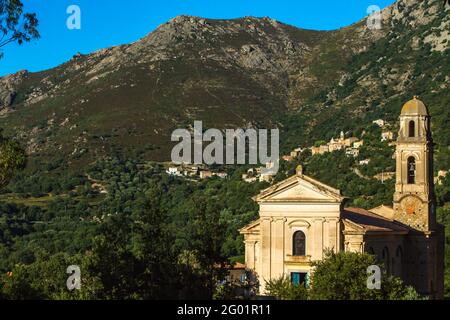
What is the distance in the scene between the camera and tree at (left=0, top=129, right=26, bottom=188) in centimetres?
3731

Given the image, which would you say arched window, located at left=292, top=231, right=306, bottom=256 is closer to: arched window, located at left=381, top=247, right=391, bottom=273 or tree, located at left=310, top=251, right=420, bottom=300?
arched window, located at left=381, top=247, right=391, bottom=273

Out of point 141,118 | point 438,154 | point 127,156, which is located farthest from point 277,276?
point 141,118

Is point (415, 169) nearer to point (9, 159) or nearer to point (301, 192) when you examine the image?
point (301, 192)

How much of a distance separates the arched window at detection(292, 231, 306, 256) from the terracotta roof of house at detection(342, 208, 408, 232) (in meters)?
2.25

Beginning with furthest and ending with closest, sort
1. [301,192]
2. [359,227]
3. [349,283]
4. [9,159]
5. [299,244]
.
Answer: [299,244] < [301,192] < [359,227] < [349,283] < [9,159]

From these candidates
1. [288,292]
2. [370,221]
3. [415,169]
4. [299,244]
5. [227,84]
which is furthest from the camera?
[227,84]

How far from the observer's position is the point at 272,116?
15212cm

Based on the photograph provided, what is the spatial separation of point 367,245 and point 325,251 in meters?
2.71

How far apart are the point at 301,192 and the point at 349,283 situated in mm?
10562

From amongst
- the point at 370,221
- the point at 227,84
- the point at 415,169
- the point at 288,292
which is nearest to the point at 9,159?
the point at 288,292

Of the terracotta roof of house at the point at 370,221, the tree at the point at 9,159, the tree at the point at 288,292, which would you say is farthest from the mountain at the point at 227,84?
the tree at the point at 9,159

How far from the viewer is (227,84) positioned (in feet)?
528

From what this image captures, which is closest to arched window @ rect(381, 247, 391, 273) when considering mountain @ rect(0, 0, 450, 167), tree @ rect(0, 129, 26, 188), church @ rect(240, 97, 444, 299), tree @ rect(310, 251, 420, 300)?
church @ rect(240, 97, 444, 299)

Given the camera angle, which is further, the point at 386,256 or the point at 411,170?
the point at 411,170
